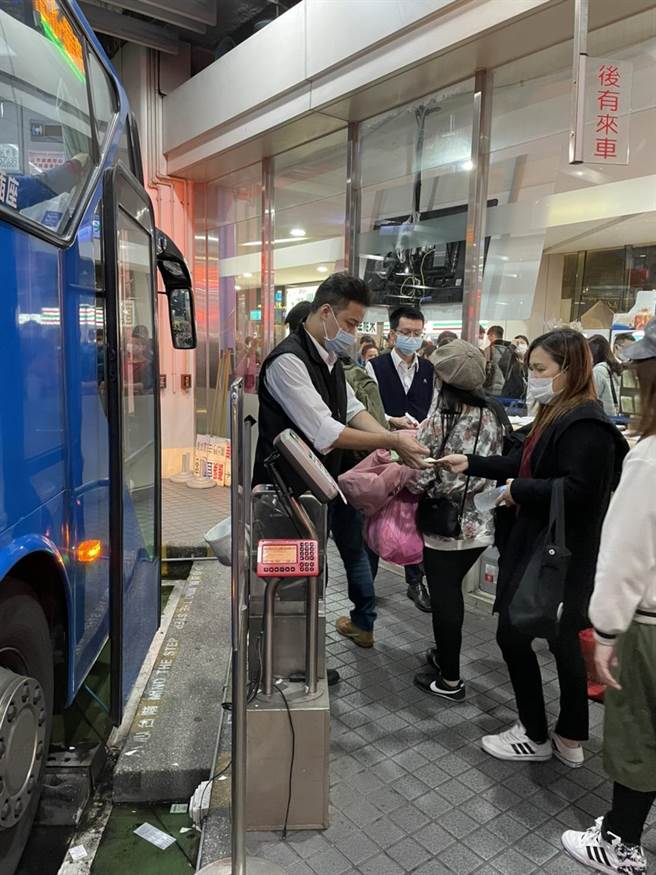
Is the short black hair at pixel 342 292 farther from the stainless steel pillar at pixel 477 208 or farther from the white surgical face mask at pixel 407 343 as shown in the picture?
the stainless steel pillar at pixel 477 208

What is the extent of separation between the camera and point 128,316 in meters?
2.73

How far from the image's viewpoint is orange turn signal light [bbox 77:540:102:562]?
2314mm

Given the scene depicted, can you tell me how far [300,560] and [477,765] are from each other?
1.26 m

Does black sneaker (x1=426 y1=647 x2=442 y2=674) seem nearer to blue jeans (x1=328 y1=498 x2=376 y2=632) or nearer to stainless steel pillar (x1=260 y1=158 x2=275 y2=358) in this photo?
blue jeans (x1=328 y1=498 x2=376 y2=632)

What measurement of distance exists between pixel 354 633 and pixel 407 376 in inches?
70.8

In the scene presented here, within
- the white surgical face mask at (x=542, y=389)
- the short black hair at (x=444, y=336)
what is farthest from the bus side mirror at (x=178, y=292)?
the short black hair at (x=444, y=336)

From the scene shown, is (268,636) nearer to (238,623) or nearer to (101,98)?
(238,623)

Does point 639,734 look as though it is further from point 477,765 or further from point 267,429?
point 267,429

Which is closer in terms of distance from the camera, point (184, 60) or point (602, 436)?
point (602, 436)

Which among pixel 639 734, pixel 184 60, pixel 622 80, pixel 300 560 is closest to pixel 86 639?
pixel 300 560

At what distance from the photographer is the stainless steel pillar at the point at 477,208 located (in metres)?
4.43

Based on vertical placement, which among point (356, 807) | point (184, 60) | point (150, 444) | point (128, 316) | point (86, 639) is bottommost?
point (356, 807)

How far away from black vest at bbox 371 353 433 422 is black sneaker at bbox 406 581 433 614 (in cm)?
114

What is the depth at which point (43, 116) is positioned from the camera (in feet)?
6.52
